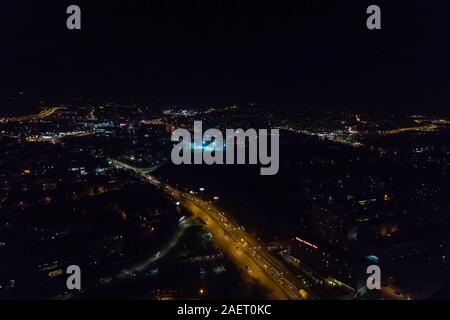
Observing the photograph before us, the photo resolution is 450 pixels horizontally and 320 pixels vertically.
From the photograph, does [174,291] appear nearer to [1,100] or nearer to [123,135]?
[123,135]

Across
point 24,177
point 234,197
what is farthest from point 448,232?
point 24,177
